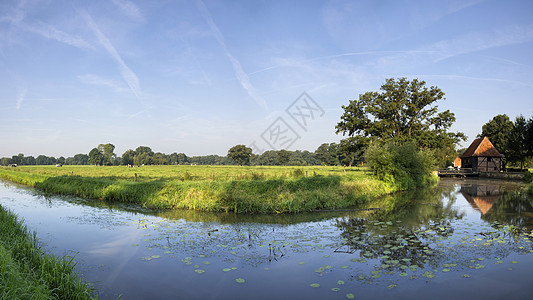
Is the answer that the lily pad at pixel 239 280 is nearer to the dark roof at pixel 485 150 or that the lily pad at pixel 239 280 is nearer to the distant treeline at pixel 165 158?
the dark roof at pixel 485 150

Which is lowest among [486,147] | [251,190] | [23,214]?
[23,214]

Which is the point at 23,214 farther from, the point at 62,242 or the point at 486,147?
the point at 486,147

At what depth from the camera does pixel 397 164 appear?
24.4m

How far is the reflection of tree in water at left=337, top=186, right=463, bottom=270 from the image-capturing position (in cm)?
719

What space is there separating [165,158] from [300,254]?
138 metres

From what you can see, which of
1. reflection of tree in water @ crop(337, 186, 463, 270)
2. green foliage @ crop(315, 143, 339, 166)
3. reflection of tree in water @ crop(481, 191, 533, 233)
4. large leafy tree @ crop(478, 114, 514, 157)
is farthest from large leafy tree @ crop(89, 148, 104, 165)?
reflection of tree in water @ crop(481, 191, 533, 233)

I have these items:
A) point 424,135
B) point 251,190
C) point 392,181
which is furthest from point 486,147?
point 251,190

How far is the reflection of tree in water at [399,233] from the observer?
7.19m

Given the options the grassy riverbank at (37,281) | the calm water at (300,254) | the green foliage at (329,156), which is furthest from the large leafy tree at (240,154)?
the grassy riverbank at (37,281)

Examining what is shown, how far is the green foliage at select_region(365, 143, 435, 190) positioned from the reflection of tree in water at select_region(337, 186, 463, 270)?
787cm

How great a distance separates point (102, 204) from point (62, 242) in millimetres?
8294

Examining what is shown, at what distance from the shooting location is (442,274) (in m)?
6.16

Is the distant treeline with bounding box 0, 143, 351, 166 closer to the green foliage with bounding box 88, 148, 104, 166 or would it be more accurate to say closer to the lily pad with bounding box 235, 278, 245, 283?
the green foliage with bounding box 88, 148, 104, 166

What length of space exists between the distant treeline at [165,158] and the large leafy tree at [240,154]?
4.83 meters
